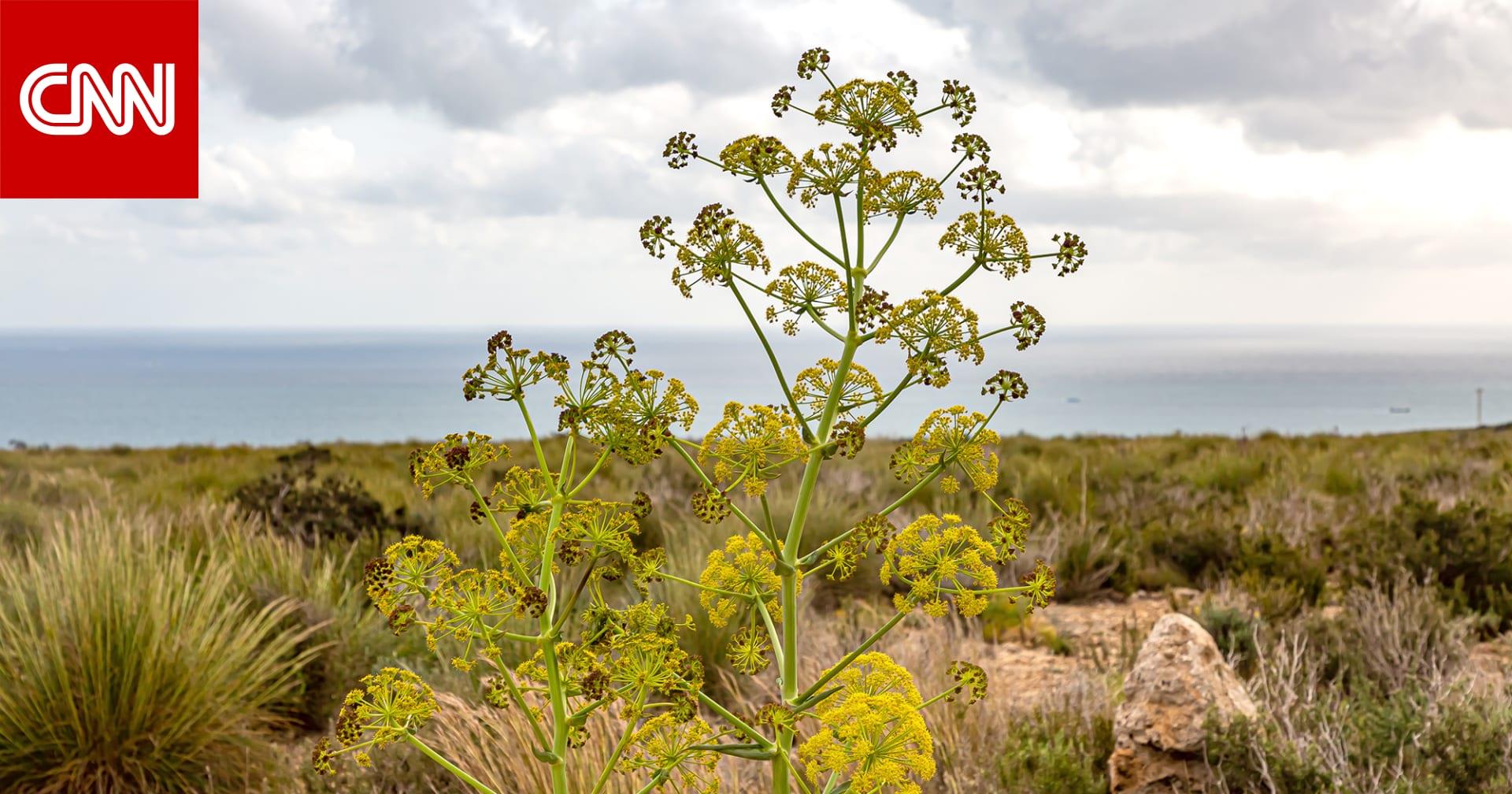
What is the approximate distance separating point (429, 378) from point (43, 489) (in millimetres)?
176501

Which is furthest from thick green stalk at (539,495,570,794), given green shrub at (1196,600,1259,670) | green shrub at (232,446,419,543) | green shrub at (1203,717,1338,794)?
green shrub at (232,446,419,543)

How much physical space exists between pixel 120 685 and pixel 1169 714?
3.76 m

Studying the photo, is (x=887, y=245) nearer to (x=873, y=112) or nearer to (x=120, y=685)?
(x=873, y=112)

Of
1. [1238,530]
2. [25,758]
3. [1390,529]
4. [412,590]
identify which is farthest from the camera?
[1238,530]

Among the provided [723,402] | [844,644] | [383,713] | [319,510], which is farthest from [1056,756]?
[723,402]

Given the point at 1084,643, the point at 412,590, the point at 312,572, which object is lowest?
the point at 1084,643

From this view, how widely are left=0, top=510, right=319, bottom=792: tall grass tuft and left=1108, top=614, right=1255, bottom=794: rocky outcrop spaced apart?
309 centimetres

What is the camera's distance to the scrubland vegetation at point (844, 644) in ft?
11.5

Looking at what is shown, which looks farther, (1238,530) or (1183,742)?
(1238,530)

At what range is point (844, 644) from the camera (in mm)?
5184

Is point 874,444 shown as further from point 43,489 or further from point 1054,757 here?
point 1054,757

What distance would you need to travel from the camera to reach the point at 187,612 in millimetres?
4285

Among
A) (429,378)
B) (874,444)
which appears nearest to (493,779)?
(874,444)

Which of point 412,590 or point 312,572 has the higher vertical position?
point 412,590
